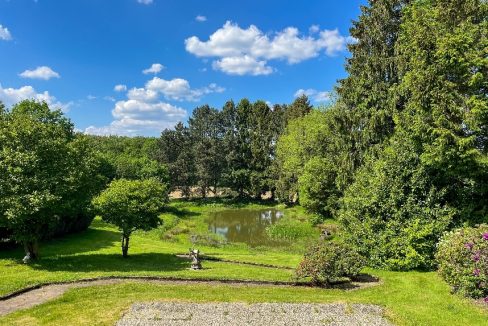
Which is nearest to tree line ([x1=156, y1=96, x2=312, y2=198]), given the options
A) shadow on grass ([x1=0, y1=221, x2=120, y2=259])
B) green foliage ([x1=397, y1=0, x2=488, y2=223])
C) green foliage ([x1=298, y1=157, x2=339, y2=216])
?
green foliage ([x1=298, y1=157, x2=339, y2=216])

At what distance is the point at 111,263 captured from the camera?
2098cm

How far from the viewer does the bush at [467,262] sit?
14312mm

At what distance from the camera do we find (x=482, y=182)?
19.4 metres

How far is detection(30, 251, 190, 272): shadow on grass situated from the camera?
19.1 m

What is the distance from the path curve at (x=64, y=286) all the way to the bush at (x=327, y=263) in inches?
28.1

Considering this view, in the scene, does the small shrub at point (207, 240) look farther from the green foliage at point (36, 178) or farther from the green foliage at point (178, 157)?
the green foliage at point (178, 157)

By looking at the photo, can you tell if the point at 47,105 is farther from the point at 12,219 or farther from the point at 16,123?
the point at 12,219

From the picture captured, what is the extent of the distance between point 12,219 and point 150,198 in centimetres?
727

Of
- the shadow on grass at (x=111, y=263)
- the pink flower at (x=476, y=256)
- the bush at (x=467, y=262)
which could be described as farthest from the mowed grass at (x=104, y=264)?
the pink flower at (x=476, y=256)

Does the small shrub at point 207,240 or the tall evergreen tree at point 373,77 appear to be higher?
the tall evergreen tree at point 373,77

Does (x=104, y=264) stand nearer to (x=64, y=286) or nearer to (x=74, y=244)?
(x=64, y=286)

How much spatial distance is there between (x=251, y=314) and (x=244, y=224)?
37491 mm

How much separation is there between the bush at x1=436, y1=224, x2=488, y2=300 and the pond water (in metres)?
21.6

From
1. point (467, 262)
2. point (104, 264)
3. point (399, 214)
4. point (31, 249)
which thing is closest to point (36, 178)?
point (31, 249)
